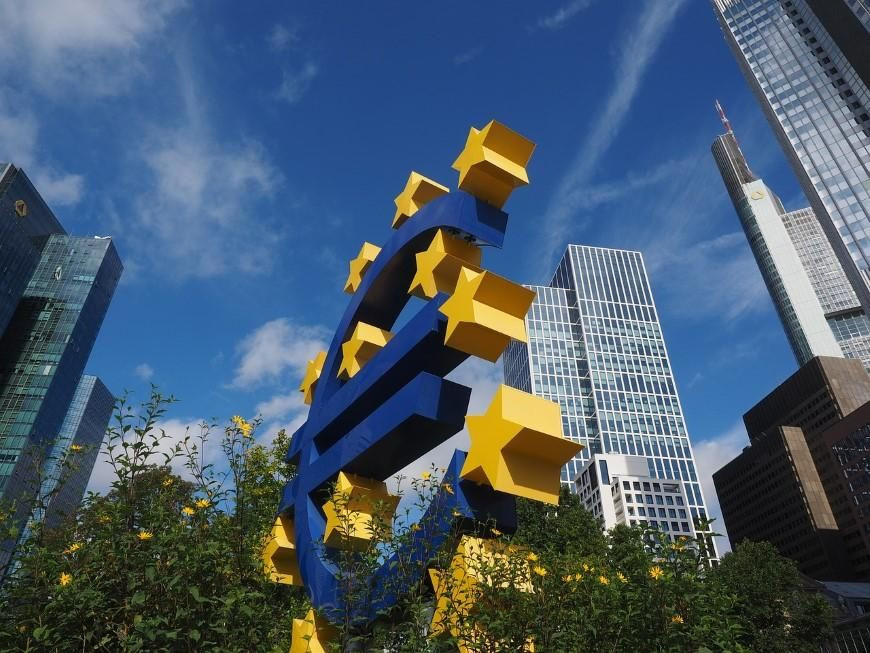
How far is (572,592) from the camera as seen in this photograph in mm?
6094

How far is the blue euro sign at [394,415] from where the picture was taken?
19.5 feet

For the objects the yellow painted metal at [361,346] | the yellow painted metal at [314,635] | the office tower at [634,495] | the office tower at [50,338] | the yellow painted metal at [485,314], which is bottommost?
the yellow painted metal at [314,635]

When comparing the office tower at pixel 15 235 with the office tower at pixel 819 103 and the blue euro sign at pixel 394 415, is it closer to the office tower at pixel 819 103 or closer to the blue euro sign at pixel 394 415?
the blue euro sign at pixel 394 415

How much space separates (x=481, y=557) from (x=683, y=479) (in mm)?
105326

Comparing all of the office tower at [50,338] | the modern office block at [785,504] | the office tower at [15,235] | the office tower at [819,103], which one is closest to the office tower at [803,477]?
the modern office block at [785,504]

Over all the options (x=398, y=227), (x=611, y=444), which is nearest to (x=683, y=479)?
(x=611, y=444)

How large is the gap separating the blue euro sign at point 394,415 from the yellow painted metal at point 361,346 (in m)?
0.60

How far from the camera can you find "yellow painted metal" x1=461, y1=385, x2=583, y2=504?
17.6 ft

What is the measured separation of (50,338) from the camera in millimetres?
73812

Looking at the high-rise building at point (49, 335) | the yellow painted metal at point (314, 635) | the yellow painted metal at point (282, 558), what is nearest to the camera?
the yellow painted metal at point (314, 635)

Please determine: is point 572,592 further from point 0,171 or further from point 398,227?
point 0,171

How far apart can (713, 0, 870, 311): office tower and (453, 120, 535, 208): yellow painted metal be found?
8094 centimetres

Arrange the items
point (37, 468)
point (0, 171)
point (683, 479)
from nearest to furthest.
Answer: point (37, 468), point (0, 171), point (683, 479)

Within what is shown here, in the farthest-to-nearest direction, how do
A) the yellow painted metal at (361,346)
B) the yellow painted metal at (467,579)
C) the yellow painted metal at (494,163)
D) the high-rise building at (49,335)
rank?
the high-rise building at (49,335)
the yellow painted metal at (361,346)
the yellow painted metal at (494,163)
the yellow painted metal at (467,579)
